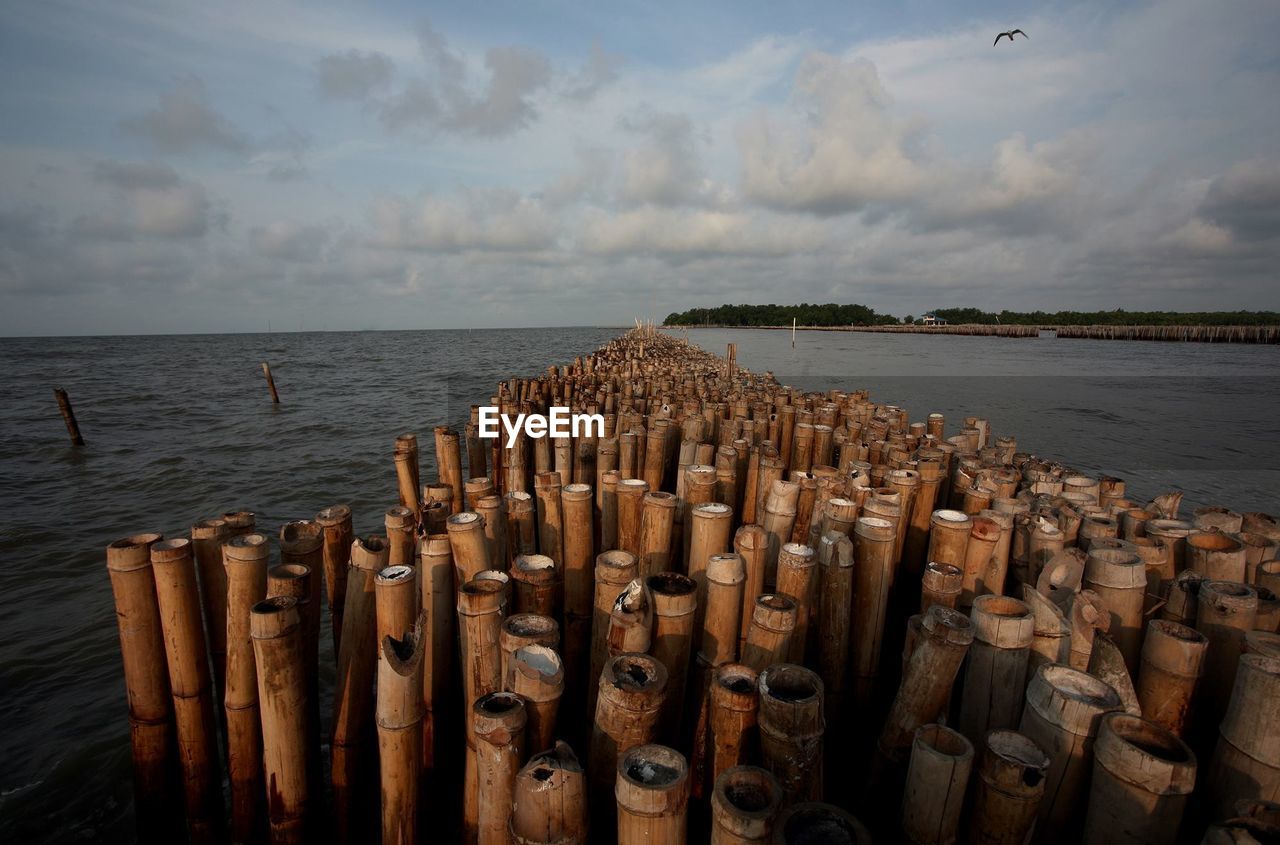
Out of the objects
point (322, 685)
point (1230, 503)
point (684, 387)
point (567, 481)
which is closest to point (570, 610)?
point (567, 481)

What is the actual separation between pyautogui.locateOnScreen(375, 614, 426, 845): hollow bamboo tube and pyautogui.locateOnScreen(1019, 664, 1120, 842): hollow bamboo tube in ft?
7.71

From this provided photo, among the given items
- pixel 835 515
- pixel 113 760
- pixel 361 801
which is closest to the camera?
pixel 361 801

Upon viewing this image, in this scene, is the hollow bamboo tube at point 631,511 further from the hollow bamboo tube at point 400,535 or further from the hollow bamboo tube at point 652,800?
the hollow bamboo tube at point 652,800

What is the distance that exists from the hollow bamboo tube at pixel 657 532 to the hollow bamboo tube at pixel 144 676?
2.58m

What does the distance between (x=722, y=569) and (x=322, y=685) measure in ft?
14.2

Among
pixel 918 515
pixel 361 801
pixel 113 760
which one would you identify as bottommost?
pixel 113 760

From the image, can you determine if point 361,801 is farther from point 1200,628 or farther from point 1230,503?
point 1230,503

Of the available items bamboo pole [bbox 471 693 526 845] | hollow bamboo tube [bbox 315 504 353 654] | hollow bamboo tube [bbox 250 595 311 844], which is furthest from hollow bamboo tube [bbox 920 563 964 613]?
hollow bamboo tube [bbox 315 504 353 654]

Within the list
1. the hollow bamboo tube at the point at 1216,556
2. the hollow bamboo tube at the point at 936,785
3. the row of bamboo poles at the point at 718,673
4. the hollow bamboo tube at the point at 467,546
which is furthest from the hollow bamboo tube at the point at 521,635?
the hollow bamboo tube at the point at 1216,556

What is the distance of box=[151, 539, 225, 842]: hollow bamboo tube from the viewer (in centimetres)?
281

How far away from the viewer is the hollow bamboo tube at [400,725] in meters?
2.26

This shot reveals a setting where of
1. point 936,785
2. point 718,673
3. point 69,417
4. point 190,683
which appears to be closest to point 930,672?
point 936,785

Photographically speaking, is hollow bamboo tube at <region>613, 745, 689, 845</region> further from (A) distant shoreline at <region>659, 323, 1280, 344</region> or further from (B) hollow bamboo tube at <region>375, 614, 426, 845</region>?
(A) distant shoreline at <region>659, 323, 1280, 344</region>

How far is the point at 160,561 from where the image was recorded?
9.07 ft
